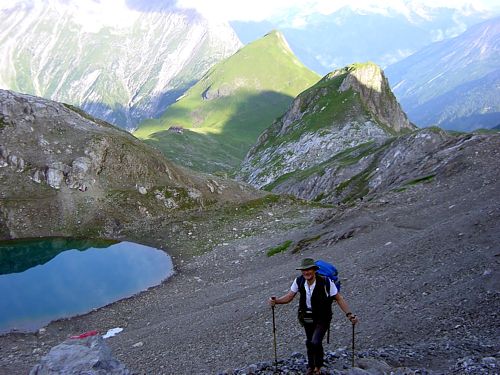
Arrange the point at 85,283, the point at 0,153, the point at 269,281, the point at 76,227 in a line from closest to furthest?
the point at 269,281 < the point at 85,283 < the point at 76,227 < the point at 0,153

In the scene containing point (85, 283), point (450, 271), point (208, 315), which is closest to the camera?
point (450, 271)

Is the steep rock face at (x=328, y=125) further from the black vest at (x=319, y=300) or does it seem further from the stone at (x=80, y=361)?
the black vest at (x=319, y=300)

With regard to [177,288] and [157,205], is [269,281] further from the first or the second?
[157,205]

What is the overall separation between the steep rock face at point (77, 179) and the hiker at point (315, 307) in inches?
2098

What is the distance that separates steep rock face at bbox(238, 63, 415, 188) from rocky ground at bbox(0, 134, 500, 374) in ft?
245

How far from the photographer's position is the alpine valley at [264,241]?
20.6 metres

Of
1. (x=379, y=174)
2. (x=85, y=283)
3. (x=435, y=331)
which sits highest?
(x=435, y=331)

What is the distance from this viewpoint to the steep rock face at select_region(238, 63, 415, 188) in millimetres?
130625

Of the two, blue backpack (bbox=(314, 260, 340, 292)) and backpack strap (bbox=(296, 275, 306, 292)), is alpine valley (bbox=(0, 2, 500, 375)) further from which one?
backpack strap (bbox=(296, 275, 306, 292))

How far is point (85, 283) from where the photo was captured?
50844mm

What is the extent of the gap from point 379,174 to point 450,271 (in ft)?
188

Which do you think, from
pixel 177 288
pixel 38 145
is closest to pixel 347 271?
pixel 177 288

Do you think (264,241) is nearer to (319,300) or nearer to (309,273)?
(319,300)

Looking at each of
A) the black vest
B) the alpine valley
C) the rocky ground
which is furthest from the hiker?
the rocky ground
